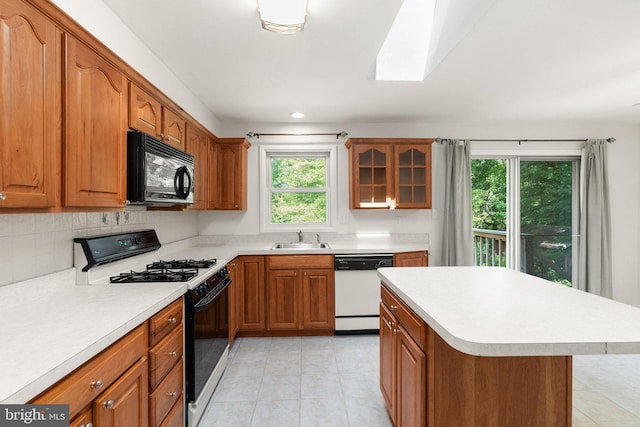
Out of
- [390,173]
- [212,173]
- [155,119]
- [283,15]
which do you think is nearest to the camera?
[283,15]

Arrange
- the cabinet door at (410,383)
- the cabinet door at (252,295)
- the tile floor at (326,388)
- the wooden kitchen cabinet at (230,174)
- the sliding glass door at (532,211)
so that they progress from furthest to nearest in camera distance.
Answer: the sliding glass door at (532,211), the wooden kitchen cabinet at (230,174), the cabinet door at (252,295), the tile floor at (326,388), the cabinet door at (410,383)

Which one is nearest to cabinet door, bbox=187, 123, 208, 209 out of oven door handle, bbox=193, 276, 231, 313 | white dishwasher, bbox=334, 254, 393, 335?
oven door handle, bbox=193, 276, 231, 313

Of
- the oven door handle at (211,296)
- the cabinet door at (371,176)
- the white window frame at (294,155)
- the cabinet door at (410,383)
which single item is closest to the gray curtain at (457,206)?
the cabinet door at (371,176)

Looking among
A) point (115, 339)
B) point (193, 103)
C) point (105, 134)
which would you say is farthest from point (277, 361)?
point (193, 103)

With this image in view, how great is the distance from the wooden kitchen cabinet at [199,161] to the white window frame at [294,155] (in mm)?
860

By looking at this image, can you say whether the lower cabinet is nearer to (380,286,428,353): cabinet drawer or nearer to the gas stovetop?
the gas stovetop

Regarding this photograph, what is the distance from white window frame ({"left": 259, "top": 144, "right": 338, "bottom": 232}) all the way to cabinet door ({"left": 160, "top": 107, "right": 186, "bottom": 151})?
1.43 metres

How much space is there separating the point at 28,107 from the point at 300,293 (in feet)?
8.90

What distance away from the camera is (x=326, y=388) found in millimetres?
2477

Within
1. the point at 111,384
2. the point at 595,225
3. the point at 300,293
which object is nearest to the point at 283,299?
the point at 300,293

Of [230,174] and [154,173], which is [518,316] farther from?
[230,174]

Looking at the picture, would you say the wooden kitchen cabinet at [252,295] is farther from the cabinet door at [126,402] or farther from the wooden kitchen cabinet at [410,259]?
the cabinet door at [126,402]

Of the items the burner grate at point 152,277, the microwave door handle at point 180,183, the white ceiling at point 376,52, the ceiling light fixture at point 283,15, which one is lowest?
the burner grate at point 152,277

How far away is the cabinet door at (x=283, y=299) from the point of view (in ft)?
11.4
